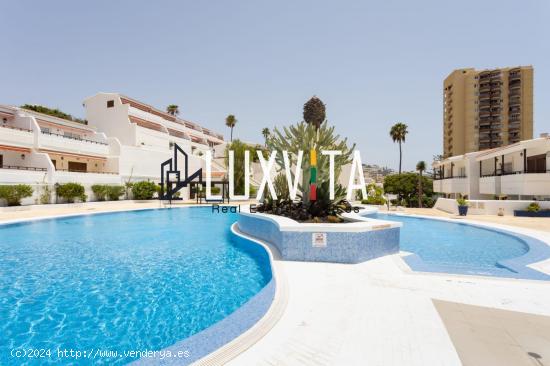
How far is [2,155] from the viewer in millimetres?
31234

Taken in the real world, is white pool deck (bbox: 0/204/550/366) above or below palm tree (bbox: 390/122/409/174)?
below

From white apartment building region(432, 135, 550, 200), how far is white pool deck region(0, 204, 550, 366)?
19.8 m

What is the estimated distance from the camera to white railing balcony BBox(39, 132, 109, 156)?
107ft

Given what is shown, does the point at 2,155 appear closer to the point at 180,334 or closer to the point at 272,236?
the point at 272,236

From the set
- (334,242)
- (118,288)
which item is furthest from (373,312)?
(118,288)

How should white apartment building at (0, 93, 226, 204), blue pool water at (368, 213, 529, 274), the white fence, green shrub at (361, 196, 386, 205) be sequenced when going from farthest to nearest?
white apartment building at (0, 93, 226, 204), green shrub at (361, 196, 386, 205), the white fence, blue pool water at (368, 213, 529, 274)

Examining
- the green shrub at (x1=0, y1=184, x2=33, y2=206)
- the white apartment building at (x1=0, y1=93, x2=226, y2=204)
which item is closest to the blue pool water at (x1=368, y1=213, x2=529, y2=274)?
the green shrub at (x1=0, y1=184, x2=33, y2=206)

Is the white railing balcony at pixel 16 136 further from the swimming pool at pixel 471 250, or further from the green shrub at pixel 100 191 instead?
the swimming pool at pixel 471 250

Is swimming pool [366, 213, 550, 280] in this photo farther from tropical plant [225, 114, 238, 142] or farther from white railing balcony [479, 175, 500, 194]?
tropical plant [225, 114, 238, 142]

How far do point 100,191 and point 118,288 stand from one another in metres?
33.1

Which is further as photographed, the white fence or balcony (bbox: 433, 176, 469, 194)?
balcony (bbox: 433, 176, 469, 194)

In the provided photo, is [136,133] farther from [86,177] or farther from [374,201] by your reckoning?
[374,201]

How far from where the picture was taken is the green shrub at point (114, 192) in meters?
36.0

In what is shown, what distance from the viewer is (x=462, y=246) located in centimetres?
1228
